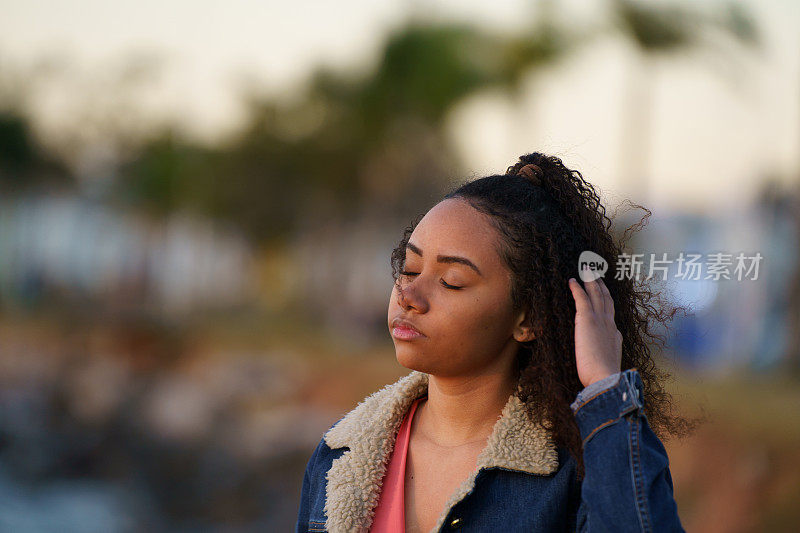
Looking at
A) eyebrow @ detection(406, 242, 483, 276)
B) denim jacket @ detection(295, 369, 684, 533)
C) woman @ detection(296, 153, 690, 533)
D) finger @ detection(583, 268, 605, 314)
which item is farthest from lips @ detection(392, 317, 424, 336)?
finger @ detection(583, 268, 605, 314)

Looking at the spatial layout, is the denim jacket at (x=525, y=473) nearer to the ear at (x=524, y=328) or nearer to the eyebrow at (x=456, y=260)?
the ear at (x=524, y=328)

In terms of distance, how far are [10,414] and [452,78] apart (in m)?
15.2

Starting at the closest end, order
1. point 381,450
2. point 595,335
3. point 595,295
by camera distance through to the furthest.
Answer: point 595,335 → point 595,295 → point 381,450

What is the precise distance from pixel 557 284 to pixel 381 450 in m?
0.71

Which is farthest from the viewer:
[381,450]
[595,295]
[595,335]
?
[381,450]

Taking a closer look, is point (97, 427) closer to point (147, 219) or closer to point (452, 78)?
point (147, 219)

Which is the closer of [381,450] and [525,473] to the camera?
[525,473]

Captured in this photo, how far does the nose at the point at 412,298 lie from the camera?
7.36 feet

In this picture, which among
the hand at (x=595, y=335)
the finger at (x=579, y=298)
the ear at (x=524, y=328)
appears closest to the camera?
the hand at (x=595, y=335)

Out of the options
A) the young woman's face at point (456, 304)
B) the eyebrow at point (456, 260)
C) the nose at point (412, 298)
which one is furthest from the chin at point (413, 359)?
the eyebrow at point (456, 260)

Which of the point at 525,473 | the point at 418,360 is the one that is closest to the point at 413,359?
the point at 418,360

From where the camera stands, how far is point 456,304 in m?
2.24

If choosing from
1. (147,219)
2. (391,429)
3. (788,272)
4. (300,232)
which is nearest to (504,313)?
(391,429)

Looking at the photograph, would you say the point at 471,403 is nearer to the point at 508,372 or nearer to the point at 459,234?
the point at 508,372
